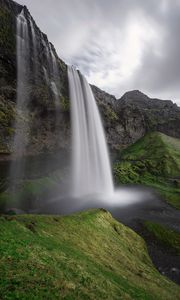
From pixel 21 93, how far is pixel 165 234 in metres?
74.6

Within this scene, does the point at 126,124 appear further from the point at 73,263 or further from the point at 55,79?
the point at 73,263

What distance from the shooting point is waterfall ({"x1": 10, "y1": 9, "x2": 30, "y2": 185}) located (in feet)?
296

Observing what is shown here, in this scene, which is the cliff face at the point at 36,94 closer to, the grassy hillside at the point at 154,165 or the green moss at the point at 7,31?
the green moss at the point at 7,31

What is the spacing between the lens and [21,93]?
9238 centimetres

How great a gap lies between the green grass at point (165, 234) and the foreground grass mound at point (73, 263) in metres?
5.95

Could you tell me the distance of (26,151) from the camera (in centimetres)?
9806

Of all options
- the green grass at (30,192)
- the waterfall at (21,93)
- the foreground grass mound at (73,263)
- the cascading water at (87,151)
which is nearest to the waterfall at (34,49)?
the waterfall at (21,93)

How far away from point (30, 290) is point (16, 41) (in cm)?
9447

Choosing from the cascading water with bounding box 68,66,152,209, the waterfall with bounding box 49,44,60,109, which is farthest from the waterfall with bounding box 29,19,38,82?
the cascading water with bounding box 68,66,152,209

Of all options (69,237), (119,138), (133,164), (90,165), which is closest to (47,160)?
(90,165)

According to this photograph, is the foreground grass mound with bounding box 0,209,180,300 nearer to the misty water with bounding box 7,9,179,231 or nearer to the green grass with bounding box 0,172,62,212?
the misty water with bounding box 7,9,179,231

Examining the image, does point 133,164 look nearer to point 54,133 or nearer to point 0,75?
point 54,133

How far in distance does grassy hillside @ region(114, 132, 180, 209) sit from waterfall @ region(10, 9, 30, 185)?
4388 centimetres

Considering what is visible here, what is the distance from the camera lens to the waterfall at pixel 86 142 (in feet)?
319
